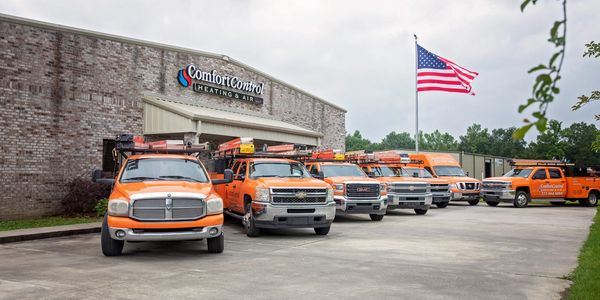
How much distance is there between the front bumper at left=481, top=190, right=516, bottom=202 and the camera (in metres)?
22.5

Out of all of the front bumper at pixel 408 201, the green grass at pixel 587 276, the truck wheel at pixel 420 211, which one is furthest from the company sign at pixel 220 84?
the green grass at pixel 587 276

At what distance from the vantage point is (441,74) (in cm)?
2591

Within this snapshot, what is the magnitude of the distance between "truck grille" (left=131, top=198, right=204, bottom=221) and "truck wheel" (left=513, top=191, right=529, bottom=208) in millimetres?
18034

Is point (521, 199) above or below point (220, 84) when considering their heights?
below

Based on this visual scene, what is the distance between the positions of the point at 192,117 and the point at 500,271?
12.1 meters

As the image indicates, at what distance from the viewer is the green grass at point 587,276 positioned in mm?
6002

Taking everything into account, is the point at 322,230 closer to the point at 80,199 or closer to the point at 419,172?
the point at 80,199

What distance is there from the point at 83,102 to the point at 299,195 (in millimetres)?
9244

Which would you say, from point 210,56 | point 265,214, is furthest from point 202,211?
point 210,56

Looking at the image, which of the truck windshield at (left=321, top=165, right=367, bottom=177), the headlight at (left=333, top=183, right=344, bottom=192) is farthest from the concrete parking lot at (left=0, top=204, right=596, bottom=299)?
the truck windshield at (left=321, top=165, right=367, bottom=177)

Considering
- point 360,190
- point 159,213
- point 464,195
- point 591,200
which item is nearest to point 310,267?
point 159,213

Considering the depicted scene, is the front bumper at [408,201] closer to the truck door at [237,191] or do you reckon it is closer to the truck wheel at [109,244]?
the truck door at [237,191]

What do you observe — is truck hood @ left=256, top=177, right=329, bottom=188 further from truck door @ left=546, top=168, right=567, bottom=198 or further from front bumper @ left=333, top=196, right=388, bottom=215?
truck door @ left=546, top=168, right=567, bottom=198

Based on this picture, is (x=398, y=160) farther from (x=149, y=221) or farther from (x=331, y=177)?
(x=149, y=221)
